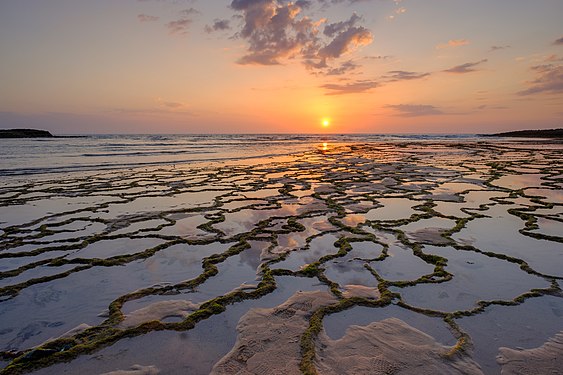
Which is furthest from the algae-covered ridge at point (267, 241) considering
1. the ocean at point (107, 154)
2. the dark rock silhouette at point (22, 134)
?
the dark rock silhouette at point (22, 134)

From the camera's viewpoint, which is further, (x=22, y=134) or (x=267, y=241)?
(x=22, y=134)

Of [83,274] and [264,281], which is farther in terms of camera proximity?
[83,274]

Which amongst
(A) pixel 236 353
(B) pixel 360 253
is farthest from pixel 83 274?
(B) pixel 360 253

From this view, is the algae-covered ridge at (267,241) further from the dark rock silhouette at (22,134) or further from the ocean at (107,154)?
the dark rock silhouette at (22,134)

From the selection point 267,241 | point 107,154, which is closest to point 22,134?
point 107,154

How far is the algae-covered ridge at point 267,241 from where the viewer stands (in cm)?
383

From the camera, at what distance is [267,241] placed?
21.3ft

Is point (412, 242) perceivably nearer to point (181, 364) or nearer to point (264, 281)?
point (264, 281)

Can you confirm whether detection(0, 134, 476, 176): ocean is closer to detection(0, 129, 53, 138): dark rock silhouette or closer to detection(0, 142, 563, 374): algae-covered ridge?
detection(0, 142, 563, 374): algae-covered ridge

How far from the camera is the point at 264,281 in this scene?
4664 mm

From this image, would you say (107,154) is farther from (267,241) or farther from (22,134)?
(22,134)

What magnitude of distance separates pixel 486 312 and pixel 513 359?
0.87 meters

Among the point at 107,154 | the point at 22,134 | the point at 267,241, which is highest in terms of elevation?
the point at 22,134

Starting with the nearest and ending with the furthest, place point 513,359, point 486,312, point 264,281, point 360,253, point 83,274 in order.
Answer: point 513,359, point 486,312, point 264,281, point 83,274, point 360,253
